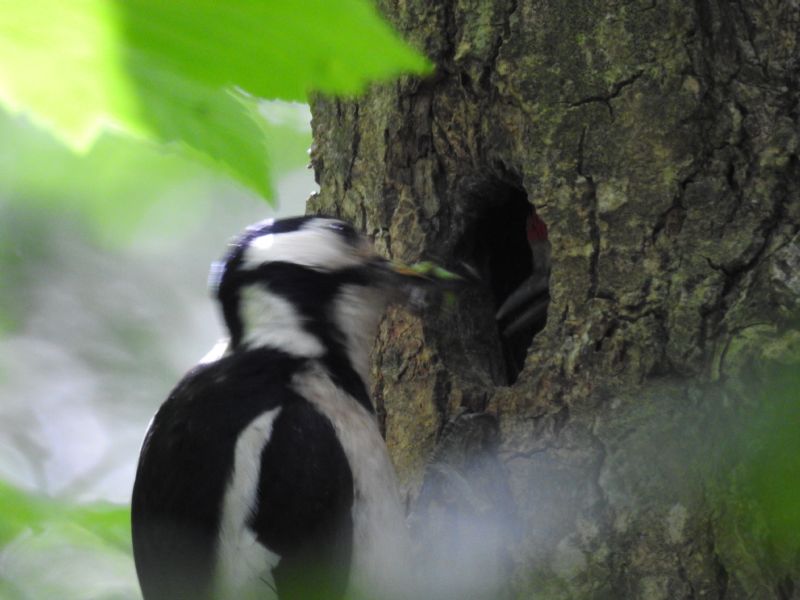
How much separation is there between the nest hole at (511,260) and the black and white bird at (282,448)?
0.96 ft

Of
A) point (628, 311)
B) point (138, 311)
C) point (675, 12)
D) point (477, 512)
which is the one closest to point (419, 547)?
point (477, 512)

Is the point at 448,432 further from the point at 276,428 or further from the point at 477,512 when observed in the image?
the point at 276,428

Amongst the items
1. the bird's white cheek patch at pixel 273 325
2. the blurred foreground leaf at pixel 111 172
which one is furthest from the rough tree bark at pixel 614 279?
the blurred foreground leaf at pixel 111 172

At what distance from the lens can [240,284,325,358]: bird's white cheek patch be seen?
82.3 inches

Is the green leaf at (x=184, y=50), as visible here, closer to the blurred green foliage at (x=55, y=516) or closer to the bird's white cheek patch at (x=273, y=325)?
the blurred green foliage at (x=55, y=516)

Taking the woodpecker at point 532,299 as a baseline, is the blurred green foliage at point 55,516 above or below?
below

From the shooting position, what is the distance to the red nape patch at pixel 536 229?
248 centimetres

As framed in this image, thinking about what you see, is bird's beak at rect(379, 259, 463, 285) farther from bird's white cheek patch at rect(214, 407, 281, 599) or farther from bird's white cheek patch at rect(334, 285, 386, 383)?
bird's white cheek patch at rect(214, 407, 281, 599)

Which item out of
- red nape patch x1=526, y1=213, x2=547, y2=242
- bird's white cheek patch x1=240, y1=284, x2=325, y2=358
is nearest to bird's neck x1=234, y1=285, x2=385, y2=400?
bird's white cheek patch x1=240, y1=284, x2=325, y2=358

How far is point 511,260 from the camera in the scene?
266 centimetres

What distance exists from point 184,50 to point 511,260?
2.03 metres

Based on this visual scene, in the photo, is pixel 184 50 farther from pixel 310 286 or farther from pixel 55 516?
pixel 310 286

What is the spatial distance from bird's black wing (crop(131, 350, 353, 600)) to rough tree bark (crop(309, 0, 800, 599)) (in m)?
0.25

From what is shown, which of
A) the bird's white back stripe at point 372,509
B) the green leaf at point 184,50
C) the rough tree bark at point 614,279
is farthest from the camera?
the bird's white back stripe at point 372,509
